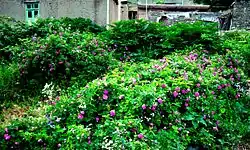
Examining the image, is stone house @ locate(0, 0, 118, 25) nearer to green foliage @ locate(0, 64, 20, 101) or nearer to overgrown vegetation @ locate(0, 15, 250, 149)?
overgrown vegetation @ locate(0, 15, 250, 149)

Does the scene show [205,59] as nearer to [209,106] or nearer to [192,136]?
[209,106]

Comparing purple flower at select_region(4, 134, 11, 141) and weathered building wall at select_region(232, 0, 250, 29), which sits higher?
weathered building wall at select_region(232, 0, 250, 29)

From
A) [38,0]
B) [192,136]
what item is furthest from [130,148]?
[38,0]

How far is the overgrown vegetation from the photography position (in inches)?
145

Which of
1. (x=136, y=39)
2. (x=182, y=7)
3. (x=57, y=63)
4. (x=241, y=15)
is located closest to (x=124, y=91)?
(x=57, y=63)

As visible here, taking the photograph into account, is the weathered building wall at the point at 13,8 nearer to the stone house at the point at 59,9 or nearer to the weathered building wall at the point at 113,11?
the stone house at the point at 59,9

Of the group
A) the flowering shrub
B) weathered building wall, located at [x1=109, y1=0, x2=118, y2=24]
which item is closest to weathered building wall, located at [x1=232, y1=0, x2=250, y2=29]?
weathered building wall, located at [x1=109, y1=0, x2=118, y2=24]

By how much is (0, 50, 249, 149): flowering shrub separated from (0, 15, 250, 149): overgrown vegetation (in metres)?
0.01

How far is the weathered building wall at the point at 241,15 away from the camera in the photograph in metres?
21.1

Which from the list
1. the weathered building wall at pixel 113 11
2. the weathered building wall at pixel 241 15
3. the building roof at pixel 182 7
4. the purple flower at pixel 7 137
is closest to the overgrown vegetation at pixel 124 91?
the purple flower at pixel 7 137

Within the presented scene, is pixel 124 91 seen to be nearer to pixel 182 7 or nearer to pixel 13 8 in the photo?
pixel 13 8

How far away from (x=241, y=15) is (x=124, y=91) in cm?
1897

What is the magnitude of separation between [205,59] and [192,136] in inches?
101

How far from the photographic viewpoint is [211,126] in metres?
4.66
